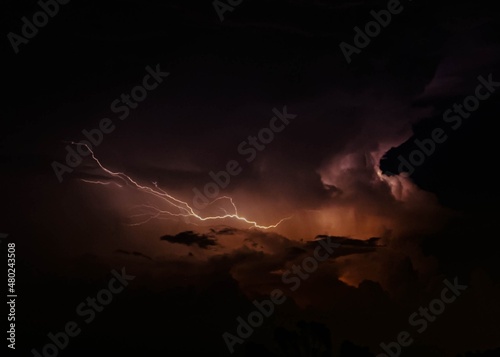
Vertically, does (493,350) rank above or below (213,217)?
below

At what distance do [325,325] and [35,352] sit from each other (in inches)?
230

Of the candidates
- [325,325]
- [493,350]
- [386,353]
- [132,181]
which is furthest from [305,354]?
[132,181]

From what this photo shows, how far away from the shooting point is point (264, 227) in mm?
13195

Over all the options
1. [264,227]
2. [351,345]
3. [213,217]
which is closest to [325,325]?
[351,345]

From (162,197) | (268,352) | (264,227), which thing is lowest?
(268,352)

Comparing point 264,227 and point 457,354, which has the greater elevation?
point 264,227

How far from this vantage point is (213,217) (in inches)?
509

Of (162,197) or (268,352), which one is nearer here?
(162,197)

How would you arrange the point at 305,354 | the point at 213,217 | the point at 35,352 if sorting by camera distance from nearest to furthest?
1. the point at 35,352
2. the point at 213,217
3. the point at 305,354

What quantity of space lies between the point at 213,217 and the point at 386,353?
4.48 meters

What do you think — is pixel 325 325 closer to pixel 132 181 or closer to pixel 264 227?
pixel 264 227

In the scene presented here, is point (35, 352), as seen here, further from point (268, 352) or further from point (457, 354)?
point (457, 354)

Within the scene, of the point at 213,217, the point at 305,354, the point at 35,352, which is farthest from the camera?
the point at 305,354

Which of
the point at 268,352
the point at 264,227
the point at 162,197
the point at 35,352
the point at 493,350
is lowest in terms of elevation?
the point at 493,350
